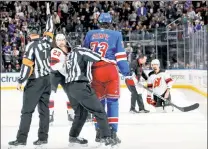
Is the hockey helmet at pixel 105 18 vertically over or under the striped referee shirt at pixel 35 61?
over

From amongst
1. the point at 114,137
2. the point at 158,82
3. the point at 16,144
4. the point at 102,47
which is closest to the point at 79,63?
the point at 102,47

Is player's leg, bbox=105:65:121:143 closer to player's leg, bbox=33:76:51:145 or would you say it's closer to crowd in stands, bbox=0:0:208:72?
player's leg, bbox=33:76:51:145

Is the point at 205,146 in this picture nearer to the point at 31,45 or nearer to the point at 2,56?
the point at 31,45

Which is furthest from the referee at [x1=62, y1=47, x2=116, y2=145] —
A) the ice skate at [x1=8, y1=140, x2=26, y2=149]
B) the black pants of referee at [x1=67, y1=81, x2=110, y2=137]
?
the ice skate at [x1=8, y1=140, x2=26, y2=149]

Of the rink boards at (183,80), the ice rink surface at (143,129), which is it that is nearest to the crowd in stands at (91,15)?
the rink boards at (183,80)

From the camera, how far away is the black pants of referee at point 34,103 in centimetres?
418

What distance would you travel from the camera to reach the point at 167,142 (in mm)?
4555

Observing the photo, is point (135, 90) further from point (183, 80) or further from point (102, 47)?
point (183, 80)

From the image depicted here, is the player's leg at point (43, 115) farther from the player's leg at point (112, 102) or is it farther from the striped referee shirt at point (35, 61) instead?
the player's leg at point (112, 102)

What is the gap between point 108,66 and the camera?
4.43m

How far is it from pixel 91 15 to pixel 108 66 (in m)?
9.41

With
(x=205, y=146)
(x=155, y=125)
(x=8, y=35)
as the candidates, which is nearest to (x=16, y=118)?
(x=155, y=125)

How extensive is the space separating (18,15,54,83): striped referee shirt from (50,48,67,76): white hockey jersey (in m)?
0.22

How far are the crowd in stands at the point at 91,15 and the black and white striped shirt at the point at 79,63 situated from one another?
25.1 ft
